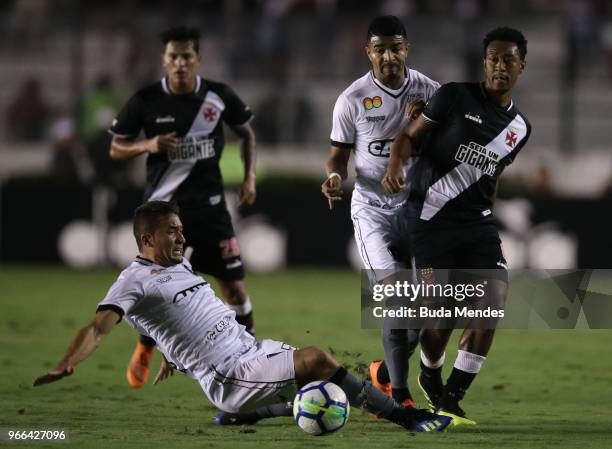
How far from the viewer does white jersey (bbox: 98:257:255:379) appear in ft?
21.0

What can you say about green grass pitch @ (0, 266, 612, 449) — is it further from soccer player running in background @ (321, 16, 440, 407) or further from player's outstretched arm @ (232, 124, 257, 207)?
player's outstretched arm @ (232, 124, 257, 207)

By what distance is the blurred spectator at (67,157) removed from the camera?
18641 millimetres

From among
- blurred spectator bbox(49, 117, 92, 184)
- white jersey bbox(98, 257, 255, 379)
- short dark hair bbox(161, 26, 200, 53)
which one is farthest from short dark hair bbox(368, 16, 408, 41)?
blurred spectator bbox(49, 117, 92, 184)

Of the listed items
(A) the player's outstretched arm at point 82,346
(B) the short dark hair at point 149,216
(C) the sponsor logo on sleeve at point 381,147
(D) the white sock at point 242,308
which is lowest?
(D) the white sock at point 242,308

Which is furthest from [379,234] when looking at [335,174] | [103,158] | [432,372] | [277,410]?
[103,158]

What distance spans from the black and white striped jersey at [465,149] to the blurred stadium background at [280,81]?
34.6ft

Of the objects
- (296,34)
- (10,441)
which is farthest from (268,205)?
(10,441)

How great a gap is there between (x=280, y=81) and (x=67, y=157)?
142 inches

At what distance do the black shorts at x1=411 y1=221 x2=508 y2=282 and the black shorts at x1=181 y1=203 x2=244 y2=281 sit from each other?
2041 mm

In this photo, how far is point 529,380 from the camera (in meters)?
8.88

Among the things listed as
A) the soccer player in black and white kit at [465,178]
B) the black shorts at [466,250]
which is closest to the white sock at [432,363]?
the soccer player in black and white kit at [465,178]

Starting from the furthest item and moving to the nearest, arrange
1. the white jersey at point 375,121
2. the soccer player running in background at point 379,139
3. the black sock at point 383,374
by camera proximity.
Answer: the black sock at point 383,374
the white jersey at point 375,121
the soccer player running in background at point 379,139

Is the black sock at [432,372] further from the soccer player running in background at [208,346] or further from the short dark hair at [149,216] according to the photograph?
the short dark hair at [149,216]

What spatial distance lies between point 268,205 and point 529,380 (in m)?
9.18
